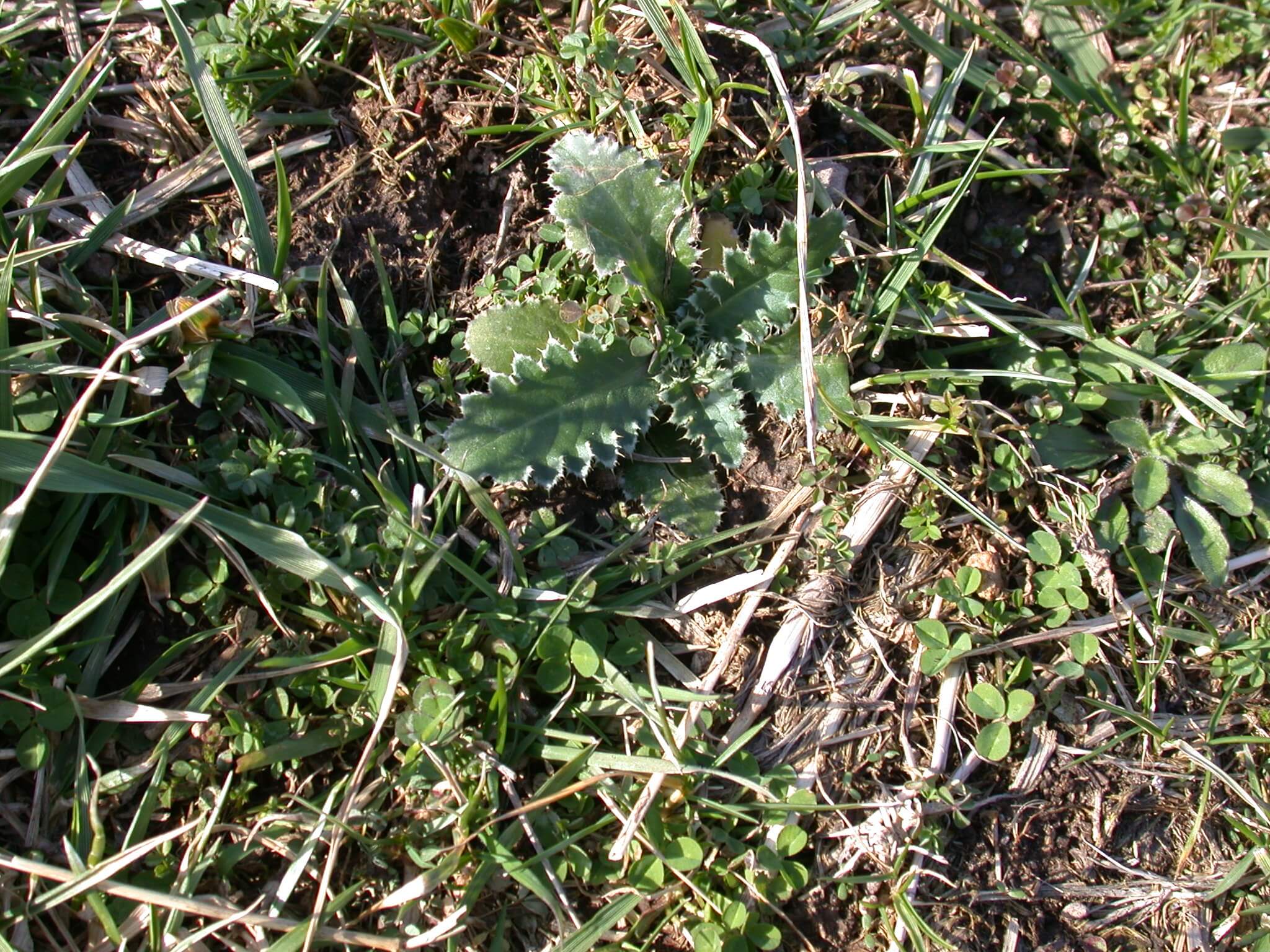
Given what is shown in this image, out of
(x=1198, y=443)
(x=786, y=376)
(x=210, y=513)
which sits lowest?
(x=1198, y=443)

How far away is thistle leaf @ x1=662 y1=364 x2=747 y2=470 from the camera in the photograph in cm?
211

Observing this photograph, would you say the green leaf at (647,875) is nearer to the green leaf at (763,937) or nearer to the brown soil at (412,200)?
the green leaf at (763,937)

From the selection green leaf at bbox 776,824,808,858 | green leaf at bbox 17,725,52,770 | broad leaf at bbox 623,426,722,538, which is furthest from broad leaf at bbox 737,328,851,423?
green leaf at bbox 17,725,52,770

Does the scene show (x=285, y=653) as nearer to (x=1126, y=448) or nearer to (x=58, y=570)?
(x=58, y=570)

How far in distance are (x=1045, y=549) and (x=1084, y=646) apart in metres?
0.23

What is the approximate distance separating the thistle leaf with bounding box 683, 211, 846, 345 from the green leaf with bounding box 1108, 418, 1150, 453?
79 centimetres

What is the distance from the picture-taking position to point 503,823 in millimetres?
1907

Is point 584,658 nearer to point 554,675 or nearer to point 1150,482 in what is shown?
point 554,675

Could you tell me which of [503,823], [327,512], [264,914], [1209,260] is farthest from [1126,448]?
[264,914]

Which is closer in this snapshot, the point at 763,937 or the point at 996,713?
the point at 763,937

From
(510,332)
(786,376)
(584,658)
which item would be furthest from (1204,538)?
(510,332)

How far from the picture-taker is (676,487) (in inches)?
83.7

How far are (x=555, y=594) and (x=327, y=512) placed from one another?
50 cm

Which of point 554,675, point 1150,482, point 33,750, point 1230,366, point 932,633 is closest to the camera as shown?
point 33,750
